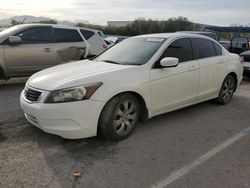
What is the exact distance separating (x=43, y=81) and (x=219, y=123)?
3.20 metres

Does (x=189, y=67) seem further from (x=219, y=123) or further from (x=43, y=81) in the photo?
(x=43, y=81)

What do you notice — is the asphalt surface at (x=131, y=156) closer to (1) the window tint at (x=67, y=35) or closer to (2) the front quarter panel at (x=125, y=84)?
(2) the front quarter panel at (x=125, y=84)

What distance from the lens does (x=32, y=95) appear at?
13.8ft

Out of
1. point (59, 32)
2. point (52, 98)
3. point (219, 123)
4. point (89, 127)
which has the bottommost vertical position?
point (219, 123)

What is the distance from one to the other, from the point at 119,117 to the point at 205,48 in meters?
2.72

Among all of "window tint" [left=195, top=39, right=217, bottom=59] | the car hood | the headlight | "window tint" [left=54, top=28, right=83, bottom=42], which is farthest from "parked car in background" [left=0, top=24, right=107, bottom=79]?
the headlight

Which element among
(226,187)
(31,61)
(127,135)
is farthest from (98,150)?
(31,61)

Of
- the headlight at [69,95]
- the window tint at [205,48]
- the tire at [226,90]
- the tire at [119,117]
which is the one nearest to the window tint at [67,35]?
the window tint at [205,48]

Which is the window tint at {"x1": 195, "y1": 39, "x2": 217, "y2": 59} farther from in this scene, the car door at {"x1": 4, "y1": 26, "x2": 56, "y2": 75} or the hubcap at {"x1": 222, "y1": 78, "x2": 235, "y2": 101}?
→ the car door at {"x1": 4, "y1": 26, "x2": 56, "y2": 75}

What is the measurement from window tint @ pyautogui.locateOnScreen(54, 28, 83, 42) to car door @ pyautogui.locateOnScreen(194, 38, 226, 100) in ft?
13.5

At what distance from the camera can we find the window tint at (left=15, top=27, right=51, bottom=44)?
783 centimetres

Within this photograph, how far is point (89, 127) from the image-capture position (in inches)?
158

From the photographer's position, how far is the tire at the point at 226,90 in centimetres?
650

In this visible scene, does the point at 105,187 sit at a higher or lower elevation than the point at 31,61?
lower
